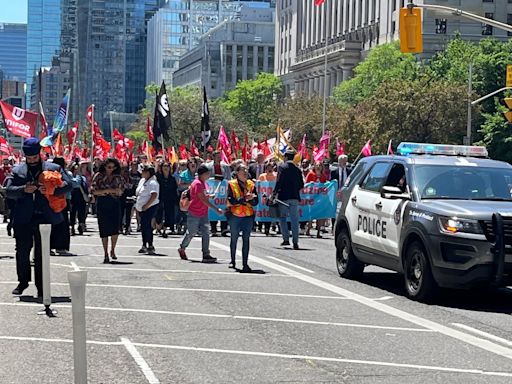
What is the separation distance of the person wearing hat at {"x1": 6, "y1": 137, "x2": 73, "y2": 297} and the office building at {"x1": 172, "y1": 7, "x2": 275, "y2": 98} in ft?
520

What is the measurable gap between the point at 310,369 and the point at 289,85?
127 metres

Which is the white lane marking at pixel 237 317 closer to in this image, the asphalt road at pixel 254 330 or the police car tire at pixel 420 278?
the asphalt road at pixel 254 330

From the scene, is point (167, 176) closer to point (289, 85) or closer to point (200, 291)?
point (200, 291)

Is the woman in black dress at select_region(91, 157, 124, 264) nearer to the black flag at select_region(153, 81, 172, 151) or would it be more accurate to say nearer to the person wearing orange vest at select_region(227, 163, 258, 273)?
the person wearing orange vest at select_region(227, 163, 258, 273)

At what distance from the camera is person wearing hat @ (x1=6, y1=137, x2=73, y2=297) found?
12.4m

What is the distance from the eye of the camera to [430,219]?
13.1 metres

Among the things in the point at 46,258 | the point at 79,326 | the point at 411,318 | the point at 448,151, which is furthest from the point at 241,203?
the point at 79,326

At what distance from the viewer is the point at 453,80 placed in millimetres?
70188

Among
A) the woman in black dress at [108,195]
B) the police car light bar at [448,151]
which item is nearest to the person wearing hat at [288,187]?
the woman in black dress at [108,195]

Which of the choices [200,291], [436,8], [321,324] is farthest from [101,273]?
[436,8]

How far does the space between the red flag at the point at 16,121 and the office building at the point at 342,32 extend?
45.1 metres

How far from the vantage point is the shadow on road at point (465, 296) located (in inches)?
527

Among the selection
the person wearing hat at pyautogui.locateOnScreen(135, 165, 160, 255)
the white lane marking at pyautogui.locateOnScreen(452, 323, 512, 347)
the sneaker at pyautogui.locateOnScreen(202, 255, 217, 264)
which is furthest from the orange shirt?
the white lane marking at pyautogui.locateOnScreen(452, 323, 512, 347)

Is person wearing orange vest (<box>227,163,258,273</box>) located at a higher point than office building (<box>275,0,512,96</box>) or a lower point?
lower
